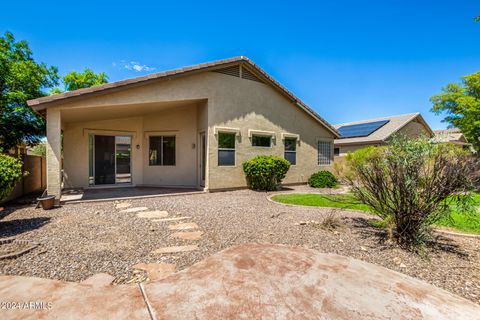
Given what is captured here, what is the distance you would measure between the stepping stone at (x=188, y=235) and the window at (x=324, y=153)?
467 inches

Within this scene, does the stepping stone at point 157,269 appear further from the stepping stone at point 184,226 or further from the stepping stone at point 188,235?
the stepping stone at point 184,226

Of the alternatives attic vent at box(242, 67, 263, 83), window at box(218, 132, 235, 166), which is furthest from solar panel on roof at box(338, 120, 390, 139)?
window at box(218, 132, 235, 166)

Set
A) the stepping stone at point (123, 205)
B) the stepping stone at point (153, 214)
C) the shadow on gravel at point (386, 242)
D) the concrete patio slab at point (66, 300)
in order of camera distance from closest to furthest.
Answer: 1. the concrete patio slab at point (66, 300)
2. the shadow on gravel at point (386, 242)
3. the stepping stone at point (153, 214)
4. the stepping stone at point (123, 205)

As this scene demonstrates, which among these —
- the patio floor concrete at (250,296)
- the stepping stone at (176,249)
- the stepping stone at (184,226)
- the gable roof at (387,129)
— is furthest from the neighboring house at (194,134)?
the gable roof at (387,129)

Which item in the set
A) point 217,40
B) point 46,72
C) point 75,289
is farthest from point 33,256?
point 217,40

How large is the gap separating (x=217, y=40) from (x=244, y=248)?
13382 millimetres

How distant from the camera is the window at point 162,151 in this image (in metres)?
12.4

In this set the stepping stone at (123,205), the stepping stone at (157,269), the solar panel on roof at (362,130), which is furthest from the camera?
the solar panel on roof at (362,130)

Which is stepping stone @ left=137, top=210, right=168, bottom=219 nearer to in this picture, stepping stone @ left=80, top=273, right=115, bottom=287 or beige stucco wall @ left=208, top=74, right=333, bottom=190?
stepping stone @ left=80, top=273, right=115, bottom=287

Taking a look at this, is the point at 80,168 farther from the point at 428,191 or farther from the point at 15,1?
the point at 428,191

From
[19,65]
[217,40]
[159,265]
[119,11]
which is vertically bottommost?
[159,265]

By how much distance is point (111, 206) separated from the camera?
7602mm

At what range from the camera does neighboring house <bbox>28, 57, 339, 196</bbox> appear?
10.7 meters

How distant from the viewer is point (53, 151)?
285 inches
